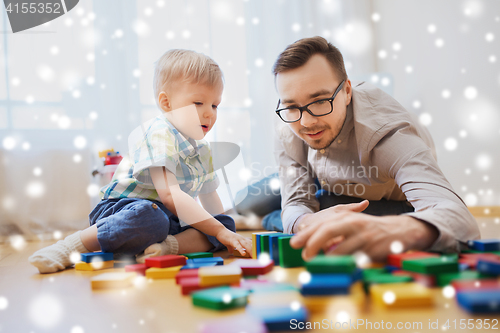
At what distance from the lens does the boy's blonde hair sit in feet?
3.91

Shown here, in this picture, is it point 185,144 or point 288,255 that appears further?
point 185,144

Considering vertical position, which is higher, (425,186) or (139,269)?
(425,186)

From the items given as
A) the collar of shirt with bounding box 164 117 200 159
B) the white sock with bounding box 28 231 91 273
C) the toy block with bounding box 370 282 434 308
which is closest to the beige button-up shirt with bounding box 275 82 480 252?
the toy block with bounding box 370 282 434 308

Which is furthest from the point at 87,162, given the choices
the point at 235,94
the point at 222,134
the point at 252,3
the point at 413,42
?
the point at 413,42

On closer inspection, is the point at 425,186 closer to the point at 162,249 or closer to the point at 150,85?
the point at 162,249

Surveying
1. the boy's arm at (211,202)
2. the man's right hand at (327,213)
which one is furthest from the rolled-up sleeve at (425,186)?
the boy's arm at (211,202)

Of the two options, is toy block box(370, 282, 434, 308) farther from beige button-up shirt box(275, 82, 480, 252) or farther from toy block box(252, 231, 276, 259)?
toy block box(252, 231, 276, 259)

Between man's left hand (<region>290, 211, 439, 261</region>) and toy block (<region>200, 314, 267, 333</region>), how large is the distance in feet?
0.66

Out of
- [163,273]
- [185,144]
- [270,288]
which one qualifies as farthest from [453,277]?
[185,144]

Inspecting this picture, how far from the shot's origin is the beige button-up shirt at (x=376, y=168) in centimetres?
74

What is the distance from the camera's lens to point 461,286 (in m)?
0.48

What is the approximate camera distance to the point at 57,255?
0.94m

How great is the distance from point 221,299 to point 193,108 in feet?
2.62

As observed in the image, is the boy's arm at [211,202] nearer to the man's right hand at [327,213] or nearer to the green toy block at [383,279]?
the man's right hand at [327,213]
